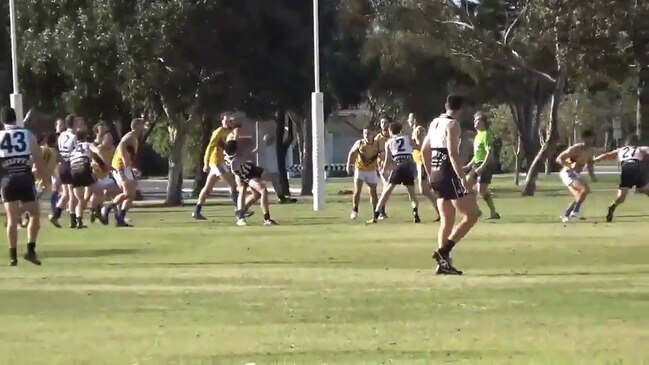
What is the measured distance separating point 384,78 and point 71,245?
41148 millimetres

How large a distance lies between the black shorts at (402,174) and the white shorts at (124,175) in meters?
4.66

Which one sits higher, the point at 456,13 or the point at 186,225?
the point at 456,13

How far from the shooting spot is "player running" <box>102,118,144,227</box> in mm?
26938

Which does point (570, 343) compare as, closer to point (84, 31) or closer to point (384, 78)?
point (84, 31)

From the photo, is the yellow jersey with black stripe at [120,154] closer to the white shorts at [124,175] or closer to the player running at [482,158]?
the white shorts at [124,175]

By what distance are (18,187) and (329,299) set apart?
549 centimetres

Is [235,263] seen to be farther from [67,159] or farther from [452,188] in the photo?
[67,159]

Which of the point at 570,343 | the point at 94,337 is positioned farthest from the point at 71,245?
the point at 570,343

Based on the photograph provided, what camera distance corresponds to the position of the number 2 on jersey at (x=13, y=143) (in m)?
17.6

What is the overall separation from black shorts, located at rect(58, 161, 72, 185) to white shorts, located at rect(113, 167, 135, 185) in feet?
2.79

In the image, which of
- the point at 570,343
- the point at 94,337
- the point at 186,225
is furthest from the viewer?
the point at 186,225

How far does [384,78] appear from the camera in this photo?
2447 inches

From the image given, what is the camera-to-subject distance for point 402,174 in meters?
26.8

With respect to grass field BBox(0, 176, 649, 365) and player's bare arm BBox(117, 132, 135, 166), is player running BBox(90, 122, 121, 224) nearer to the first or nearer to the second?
player's bare arm BBox(117, 132, 135, 166)
